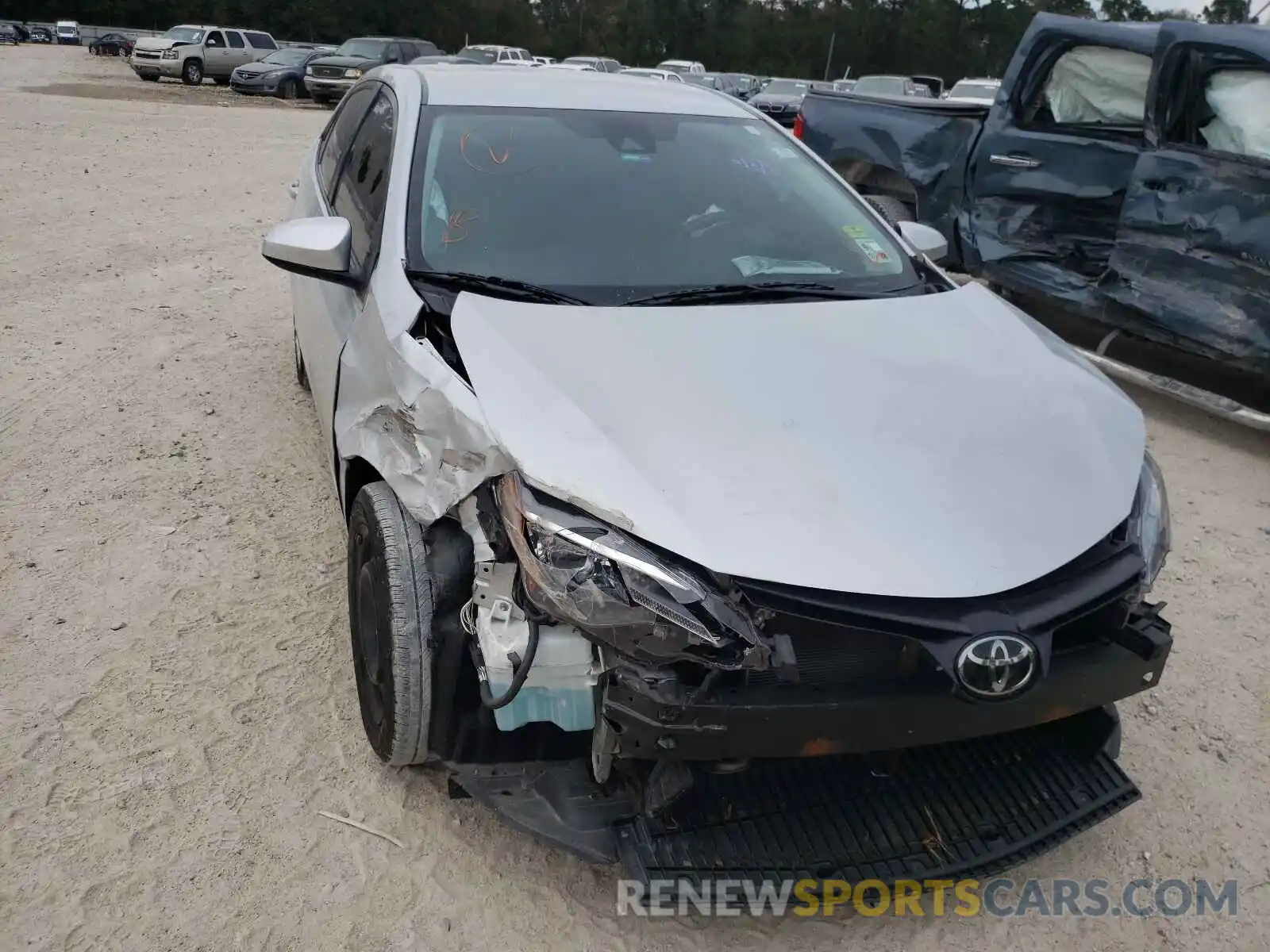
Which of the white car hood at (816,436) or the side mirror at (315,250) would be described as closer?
the white car hood at (816,436)

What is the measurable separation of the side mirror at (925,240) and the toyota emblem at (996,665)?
1.92 meters

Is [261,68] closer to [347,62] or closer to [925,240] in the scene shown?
[347,62]

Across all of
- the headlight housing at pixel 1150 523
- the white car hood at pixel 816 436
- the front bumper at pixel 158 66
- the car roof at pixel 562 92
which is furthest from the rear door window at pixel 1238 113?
the front bumper at pixel 158 66

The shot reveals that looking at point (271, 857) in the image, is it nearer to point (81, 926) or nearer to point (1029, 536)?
point (81, 926)

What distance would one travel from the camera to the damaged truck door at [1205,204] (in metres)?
4.86

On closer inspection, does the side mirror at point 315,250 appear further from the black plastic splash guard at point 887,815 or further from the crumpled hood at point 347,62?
→ the crumpled hood at point 347,62

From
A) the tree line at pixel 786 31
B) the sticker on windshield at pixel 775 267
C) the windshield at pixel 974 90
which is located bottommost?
the tree line at pixel 786 31

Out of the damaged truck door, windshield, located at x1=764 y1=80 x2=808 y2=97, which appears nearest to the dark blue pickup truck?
the damaged truck door

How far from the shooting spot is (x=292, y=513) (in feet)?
12.9

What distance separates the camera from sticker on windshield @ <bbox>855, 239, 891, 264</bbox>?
3.31 meters

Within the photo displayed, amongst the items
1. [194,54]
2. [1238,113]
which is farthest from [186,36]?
[1238,113]

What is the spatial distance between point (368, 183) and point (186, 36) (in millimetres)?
29327

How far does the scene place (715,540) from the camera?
6.58ft

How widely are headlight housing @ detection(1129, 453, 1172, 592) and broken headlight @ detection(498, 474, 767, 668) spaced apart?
101 cm
